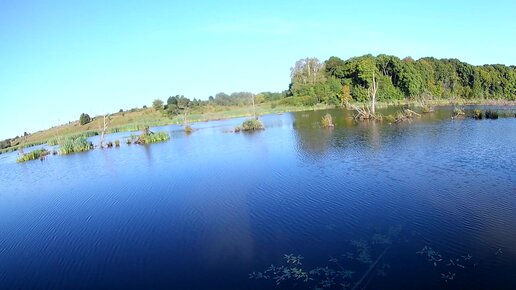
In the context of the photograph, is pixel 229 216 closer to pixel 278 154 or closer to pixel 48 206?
pixel 48 206

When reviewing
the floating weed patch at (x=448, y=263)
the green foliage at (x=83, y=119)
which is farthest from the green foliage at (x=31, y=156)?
the green foliage at (x=83, y=119)

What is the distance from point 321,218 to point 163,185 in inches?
462

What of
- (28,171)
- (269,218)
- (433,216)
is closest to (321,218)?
(269,218)

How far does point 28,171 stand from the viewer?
33938 mm

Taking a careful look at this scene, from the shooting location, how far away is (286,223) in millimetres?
13102

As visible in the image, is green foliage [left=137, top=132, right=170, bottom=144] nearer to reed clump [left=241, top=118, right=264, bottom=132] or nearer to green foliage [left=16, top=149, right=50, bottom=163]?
reed clump [left=241, top=118, right=264, bottom=132]

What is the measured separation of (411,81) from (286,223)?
7982cm

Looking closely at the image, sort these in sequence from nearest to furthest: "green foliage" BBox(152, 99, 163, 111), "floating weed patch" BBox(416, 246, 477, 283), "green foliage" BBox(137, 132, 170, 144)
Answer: "floating weed patch" BBox(416, 246, 477, 283), "green foliage" BBox(137, 132, 170, 144), "green foliage" BBox(152, 99, 163, 111)

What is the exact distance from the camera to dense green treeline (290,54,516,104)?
8412cm

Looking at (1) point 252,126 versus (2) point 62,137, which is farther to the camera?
(2) point 62,137

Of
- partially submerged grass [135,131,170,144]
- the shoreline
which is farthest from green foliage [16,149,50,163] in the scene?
the shoreline

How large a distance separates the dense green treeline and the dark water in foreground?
61.2 metres

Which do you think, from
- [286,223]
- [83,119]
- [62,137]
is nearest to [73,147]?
[62,137]

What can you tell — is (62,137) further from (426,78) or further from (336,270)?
(426,78)
